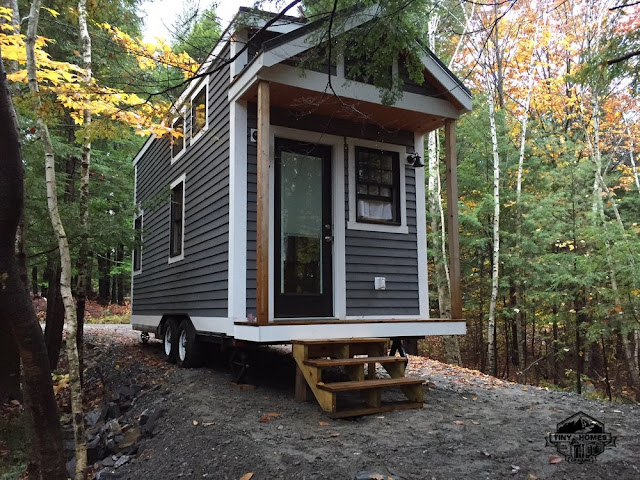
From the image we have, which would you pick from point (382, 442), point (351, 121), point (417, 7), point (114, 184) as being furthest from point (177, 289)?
point (417, 7)

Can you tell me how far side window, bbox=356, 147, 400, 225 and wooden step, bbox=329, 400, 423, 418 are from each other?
247 cm

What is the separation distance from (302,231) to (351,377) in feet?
6.60

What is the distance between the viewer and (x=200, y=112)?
673 centimetres

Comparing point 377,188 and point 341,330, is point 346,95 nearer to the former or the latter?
point 377,188

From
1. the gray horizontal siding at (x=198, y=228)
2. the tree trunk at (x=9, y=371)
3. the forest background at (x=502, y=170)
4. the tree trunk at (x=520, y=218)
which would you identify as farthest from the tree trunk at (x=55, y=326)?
the tree trunk at (x=520, y=218)

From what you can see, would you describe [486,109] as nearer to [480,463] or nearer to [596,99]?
[596,99]

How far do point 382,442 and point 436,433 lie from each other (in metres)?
0.52

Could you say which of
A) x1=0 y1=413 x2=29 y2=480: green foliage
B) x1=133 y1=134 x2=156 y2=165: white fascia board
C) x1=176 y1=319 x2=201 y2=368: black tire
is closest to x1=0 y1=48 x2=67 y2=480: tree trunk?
x1=0 y1=413 x2=29 y2=480: green foliage

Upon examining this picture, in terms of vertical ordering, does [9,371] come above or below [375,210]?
below

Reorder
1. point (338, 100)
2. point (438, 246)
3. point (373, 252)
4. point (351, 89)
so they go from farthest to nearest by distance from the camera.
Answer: point (438, 246), point (373, 252), point (351, 89), point (338, 100)

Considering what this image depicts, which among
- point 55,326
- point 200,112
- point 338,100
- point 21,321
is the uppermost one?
point 200,112

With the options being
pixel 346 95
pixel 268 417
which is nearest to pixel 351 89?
pixel 346 95

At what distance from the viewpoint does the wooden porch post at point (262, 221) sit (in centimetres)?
441

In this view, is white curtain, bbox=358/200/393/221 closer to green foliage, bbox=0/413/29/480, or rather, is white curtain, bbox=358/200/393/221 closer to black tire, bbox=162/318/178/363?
black tire, bbox=162/318/178/363
